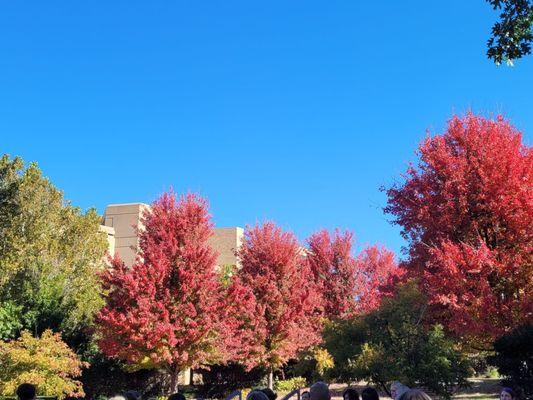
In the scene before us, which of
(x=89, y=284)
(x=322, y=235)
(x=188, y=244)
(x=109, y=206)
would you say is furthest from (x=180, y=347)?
(x=109, y=206)

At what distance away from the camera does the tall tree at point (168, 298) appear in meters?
18.5

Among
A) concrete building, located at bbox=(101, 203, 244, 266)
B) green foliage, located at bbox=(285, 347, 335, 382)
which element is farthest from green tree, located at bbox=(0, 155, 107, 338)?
concrete building, located at bbox=(101, 203, 244, 266)

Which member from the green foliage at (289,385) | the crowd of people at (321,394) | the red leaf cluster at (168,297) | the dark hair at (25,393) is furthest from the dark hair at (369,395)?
the green foliage at (289,385)

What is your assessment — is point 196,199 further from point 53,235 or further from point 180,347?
point 53,235

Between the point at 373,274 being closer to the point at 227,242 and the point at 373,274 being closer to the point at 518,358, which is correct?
the point at 227,242

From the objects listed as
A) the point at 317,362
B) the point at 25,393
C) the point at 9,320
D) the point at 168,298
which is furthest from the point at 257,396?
the point at 9,320

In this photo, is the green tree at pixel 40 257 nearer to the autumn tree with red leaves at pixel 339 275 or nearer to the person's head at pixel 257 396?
the autumn tree with red leaves at pixel 339 275

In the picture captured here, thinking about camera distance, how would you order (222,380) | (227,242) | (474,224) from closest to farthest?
(474,224)
(222,380)
(227,242)

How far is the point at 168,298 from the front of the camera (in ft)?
63.6

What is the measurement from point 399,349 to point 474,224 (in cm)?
488

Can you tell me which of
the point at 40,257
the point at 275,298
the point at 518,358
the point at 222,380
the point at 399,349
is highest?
the point at 40,257

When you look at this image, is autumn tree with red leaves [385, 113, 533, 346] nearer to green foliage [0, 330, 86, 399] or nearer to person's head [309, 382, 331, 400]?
person's head [309, 382, 331, 400]

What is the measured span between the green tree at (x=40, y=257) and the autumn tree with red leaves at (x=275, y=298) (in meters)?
8.13

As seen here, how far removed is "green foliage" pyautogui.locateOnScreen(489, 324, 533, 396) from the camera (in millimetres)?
11188
